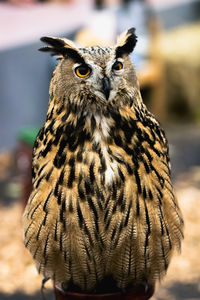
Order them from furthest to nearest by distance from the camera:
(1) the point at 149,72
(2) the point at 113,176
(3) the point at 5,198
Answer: (1) the point at 149,72 → (3) the point at 5,198 → (2) the point at 113,176

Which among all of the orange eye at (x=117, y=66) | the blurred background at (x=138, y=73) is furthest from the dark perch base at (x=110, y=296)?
the blurred background at (x=138, y=73)

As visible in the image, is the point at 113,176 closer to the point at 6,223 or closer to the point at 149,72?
the point at 6,223

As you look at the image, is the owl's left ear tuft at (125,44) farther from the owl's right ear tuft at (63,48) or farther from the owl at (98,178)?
the owl's right ear tuft at (63,48)

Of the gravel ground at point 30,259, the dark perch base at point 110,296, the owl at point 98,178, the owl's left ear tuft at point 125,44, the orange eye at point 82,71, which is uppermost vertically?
the owl's left ear tuft at point 125,44

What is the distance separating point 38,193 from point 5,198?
8.16 feet

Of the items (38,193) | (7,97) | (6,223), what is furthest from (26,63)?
(38,193)

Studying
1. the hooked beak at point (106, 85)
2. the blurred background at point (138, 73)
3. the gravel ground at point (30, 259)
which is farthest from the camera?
the blurred background at point (138, 73)

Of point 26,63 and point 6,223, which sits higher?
point 26,63

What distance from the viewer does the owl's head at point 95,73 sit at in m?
1.54

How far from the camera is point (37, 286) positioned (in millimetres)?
3217

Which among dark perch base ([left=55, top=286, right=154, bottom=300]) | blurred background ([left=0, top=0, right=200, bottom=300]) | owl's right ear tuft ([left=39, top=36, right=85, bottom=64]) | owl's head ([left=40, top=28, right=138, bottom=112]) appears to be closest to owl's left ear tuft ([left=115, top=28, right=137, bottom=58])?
owl's head ([left=40, top=28, right=138, bottom=112])

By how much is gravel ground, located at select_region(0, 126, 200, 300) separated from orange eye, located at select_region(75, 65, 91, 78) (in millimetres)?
1842

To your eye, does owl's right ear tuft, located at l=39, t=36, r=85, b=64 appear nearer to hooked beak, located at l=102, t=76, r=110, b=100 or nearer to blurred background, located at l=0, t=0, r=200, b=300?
hooked beak, located at l=102, t=76, r=110, b=100

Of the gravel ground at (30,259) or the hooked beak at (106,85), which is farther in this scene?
the gravel ground at (30,259)
